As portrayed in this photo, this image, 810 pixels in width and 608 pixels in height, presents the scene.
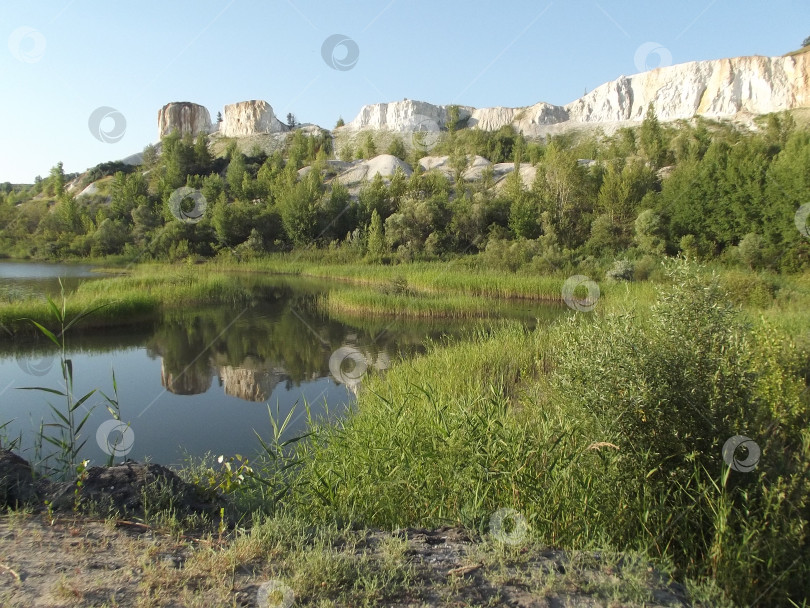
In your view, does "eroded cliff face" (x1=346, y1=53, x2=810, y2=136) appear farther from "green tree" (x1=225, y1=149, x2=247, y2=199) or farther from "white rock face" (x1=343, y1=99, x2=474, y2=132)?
"green tree" (x1=225, y1=149, x2=247, y2=199)

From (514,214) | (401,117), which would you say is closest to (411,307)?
(514,214)

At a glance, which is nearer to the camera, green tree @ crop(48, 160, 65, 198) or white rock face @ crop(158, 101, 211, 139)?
green tree @ crop(48, 160, 65, 198)

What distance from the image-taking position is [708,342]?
11.8 ft

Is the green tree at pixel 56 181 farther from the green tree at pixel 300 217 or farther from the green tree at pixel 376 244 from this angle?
the green tree at pixel 376 244

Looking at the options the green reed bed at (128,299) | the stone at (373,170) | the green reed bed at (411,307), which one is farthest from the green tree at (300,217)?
the green reed bed at (411,307)

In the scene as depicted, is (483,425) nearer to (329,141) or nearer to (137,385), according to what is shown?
(137,385)

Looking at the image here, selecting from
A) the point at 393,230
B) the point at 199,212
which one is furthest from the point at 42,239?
the point at 393,230

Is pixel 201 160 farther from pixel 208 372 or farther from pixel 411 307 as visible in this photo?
pixel 208 372

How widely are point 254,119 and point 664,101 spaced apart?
6065 cm

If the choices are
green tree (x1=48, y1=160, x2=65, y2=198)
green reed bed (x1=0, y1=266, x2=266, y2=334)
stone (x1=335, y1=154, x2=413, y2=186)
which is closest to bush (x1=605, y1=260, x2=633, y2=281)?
green reed bed (x1=0, y1=266, x2=266, y2=334)

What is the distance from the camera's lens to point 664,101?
74.6 meters

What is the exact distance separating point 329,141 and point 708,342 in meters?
68.4

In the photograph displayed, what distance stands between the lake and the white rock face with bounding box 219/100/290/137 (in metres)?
79.0

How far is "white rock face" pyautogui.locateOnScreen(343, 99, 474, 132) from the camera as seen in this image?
289 feet
